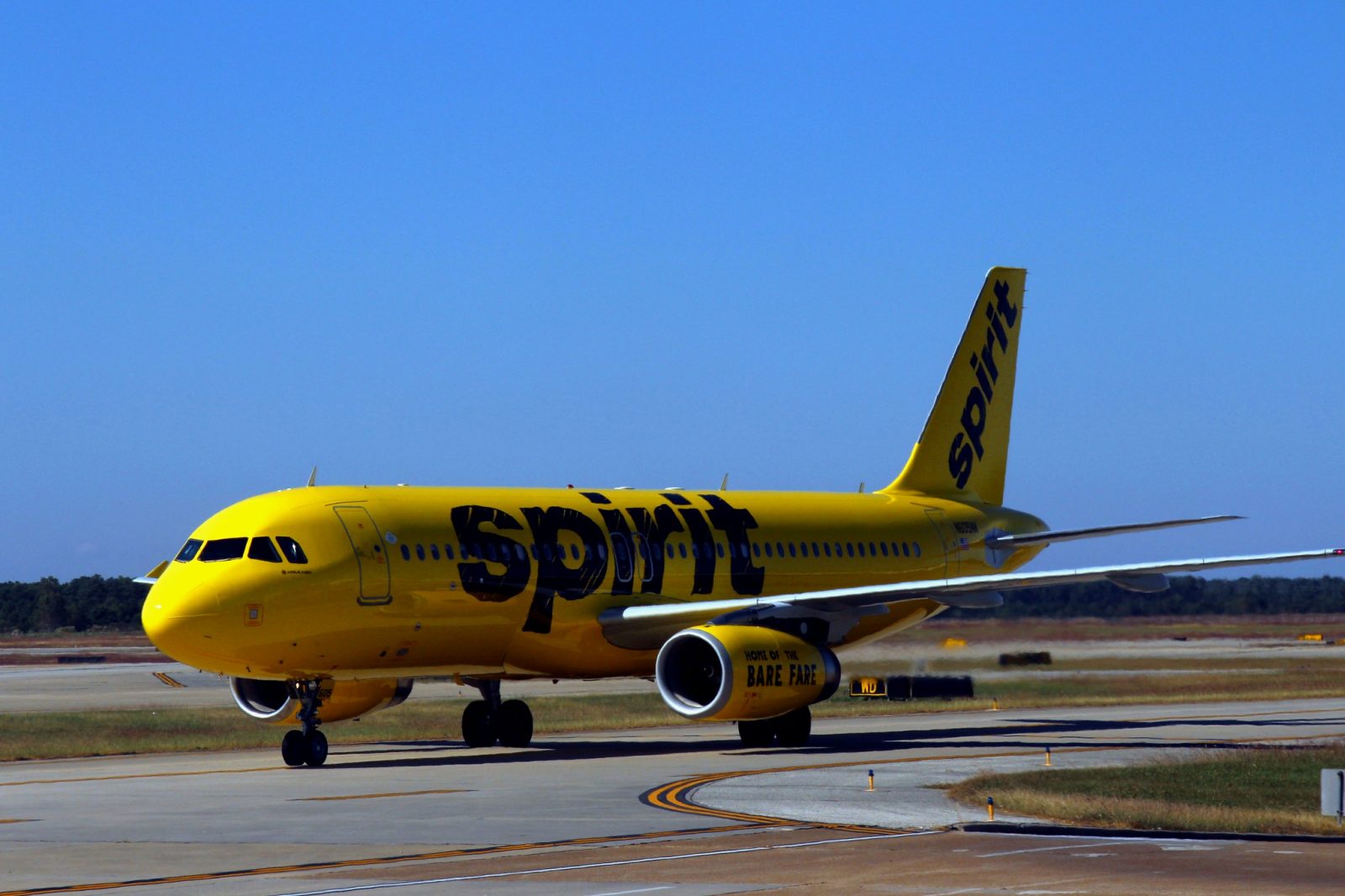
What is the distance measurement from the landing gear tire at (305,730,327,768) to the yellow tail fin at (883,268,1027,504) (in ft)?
55.0

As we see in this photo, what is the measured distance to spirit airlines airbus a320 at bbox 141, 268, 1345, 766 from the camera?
2955 cm

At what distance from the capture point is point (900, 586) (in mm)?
33188

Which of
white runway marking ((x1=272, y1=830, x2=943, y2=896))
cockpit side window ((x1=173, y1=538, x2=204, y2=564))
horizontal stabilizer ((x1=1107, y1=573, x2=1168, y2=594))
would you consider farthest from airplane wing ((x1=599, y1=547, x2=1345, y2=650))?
white runway marking ((x1=272, y1=830, x2=943, y2=896))

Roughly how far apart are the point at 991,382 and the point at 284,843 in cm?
2788

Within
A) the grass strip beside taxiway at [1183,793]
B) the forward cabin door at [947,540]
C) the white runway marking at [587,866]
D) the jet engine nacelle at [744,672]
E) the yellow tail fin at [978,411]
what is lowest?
the white runway marking at [587,866]

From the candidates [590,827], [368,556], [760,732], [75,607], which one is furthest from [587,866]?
[75,607]

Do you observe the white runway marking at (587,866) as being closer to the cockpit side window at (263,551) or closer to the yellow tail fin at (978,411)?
the cockpit side window at (263,551)

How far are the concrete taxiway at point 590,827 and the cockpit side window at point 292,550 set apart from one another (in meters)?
3.20

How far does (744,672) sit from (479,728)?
630 centimetres

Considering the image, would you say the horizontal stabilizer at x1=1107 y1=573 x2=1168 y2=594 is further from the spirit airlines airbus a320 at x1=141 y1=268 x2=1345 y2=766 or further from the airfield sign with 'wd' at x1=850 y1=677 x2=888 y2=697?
the airfield sign with 'wd' at x1=850 y1=677 x2=888 y2=697

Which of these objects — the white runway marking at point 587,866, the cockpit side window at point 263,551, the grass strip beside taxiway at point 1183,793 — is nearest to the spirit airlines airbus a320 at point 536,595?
the cockpit side window at point 263,551

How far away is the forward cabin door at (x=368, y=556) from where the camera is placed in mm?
30344

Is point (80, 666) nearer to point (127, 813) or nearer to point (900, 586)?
point (900, 586)

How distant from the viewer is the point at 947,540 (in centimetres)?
4178
